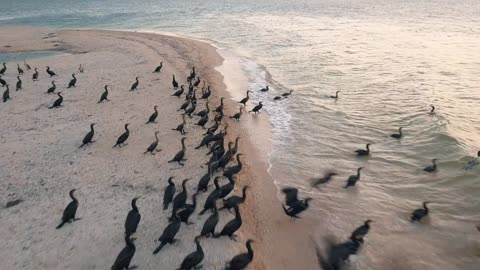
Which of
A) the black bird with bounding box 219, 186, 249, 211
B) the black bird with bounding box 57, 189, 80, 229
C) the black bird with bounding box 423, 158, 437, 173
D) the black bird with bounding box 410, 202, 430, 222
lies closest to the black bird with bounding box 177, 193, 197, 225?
the black bird with bounding box 219, 186, 249, 211

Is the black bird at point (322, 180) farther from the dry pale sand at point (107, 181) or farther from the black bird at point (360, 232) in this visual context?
the black bird at point (360, 232)

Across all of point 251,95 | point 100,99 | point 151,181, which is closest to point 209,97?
point 251,95

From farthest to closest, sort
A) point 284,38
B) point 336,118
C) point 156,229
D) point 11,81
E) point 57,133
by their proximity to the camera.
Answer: point 284,38 < point 11,81 < point 336,118 < point 57,133 < point 156,229

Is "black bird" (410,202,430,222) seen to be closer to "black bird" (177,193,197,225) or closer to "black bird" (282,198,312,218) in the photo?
"black bird" (282,198,312,218)

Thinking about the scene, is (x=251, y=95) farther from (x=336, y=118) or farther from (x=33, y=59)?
(x=33, y=59)

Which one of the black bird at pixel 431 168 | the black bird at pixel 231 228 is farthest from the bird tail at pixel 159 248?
the black bird at pixel 431 168

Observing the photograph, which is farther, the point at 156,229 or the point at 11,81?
the point at 11,81
